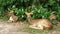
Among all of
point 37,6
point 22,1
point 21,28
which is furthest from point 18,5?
point 21,28

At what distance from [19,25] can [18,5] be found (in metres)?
2.10

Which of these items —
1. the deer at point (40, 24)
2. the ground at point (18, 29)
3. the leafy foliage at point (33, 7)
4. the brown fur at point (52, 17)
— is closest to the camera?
the ground at point (18, 29)

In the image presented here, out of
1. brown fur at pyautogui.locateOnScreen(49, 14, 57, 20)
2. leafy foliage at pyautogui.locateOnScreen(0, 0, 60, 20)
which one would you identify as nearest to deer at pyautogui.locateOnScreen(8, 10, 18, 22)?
leafy foliage at pyautogui.locateOnScreen(0, 0, 60, 20)

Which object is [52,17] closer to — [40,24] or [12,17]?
[40,24]

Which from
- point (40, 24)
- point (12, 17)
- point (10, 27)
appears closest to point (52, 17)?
point (40, 24)

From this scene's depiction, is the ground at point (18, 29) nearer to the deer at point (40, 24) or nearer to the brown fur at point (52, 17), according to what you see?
the deer at point (40, 24)

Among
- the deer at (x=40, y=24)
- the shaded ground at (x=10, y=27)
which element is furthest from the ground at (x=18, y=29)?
the deer at (x=40, y=24)

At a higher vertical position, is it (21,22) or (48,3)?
(48,3)

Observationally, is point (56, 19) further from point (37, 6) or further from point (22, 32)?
point (22, 32)

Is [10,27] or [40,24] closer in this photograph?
[40,24]

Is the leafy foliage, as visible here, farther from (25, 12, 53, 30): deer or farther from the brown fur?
(25, 12, 53, 30): deer

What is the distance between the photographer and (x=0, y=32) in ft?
28.6

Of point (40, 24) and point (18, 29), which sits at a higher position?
point (40, 24)

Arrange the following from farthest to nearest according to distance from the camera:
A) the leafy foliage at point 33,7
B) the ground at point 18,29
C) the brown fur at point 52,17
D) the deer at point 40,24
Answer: the leafy foliage at point 33,7 < the brown fur at point 52,17 < the deer at point 40,24 < the ground at point 18,29
